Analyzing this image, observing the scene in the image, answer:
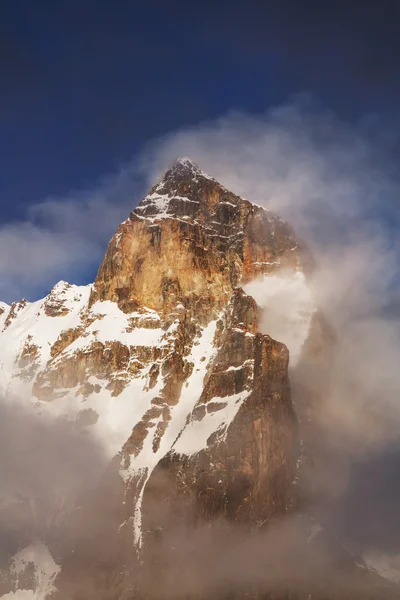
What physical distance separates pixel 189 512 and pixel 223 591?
23169 millimetres

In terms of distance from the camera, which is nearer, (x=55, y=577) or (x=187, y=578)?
(x=187, y=578)

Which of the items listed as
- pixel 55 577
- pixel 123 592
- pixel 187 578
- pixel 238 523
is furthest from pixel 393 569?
pixel 55 577

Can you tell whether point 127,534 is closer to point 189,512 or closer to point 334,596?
point 189,512

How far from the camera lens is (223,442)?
7702 inches

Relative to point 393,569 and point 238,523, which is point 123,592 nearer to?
point 238,523

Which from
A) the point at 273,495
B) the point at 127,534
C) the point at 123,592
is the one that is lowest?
the point at 123,592

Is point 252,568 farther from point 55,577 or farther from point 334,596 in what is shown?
point 55,577

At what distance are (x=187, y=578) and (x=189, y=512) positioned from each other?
17515mm

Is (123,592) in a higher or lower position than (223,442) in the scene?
lower

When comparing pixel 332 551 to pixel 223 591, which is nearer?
pixel 223 591

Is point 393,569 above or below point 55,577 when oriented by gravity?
above

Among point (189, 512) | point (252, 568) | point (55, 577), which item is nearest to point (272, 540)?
point (252, 568)

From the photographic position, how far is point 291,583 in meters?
182

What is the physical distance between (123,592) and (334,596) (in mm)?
56585
